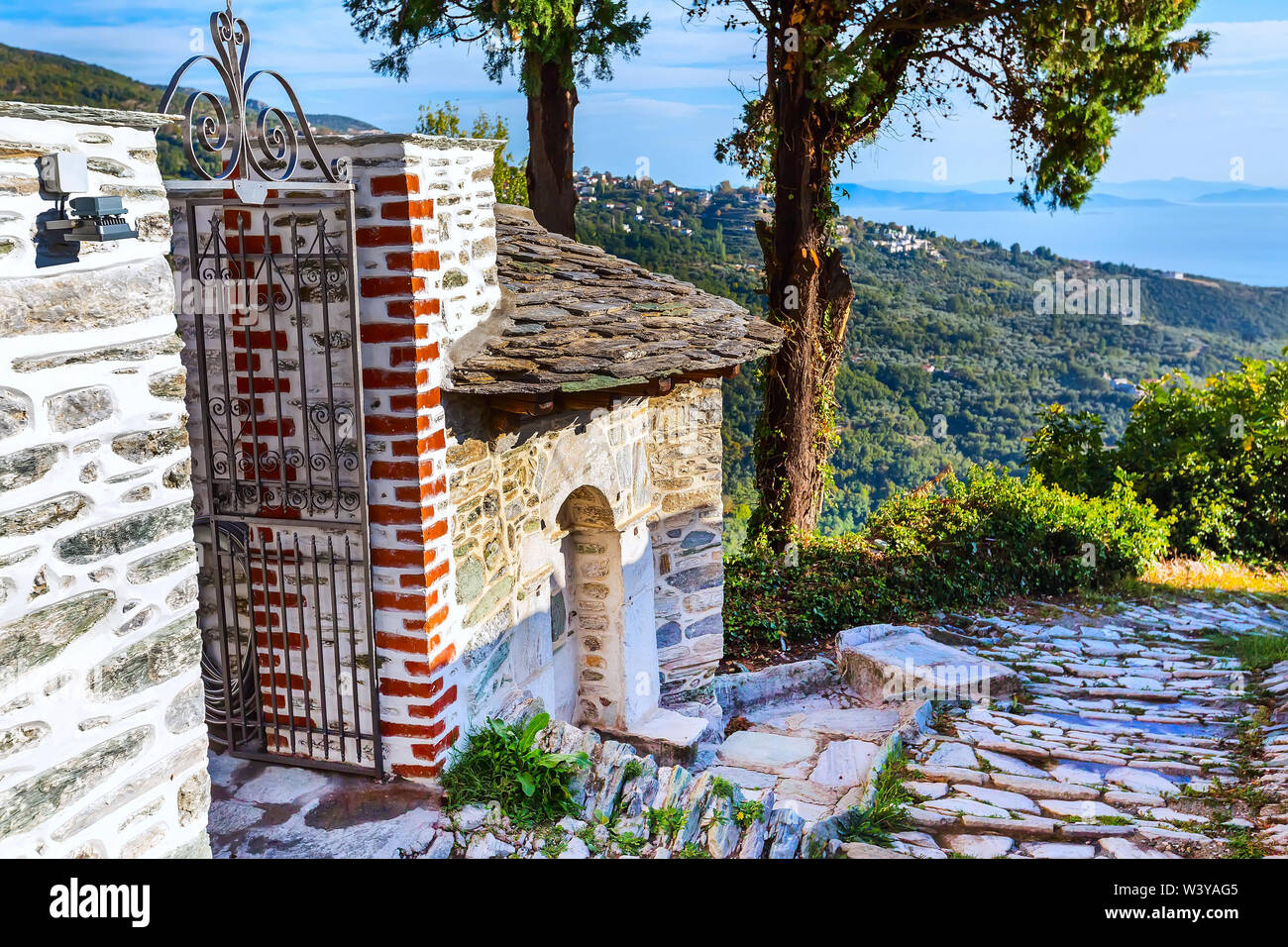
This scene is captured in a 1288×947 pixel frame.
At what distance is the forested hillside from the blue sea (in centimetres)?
45

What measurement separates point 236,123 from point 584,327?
81.2 inches

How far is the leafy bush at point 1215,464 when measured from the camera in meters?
13.1

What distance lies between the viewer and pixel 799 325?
10.8 m

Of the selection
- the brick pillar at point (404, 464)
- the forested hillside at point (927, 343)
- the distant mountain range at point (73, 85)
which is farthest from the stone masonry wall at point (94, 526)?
the distant mountain range at point (73, 85)

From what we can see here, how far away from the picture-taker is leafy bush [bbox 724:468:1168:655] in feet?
32.9

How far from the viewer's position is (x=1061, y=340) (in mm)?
21531

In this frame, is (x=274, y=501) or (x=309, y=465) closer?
(x=309, y=465)

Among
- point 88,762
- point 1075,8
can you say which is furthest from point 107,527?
point 1075,8

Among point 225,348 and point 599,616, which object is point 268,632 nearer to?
point 225,348

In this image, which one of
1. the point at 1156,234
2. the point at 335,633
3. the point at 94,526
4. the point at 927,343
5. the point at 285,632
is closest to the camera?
the point at 94,526

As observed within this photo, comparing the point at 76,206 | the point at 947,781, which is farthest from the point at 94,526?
the point at 947,781

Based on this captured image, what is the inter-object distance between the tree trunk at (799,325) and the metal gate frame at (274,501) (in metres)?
6.98

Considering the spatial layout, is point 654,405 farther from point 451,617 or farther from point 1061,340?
point 1061,340

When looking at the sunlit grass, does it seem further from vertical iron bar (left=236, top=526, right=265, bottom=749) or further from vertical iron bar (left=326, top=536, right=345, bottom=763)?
vertical iron bar (left=236, top=526, right=265, bottom=749)
